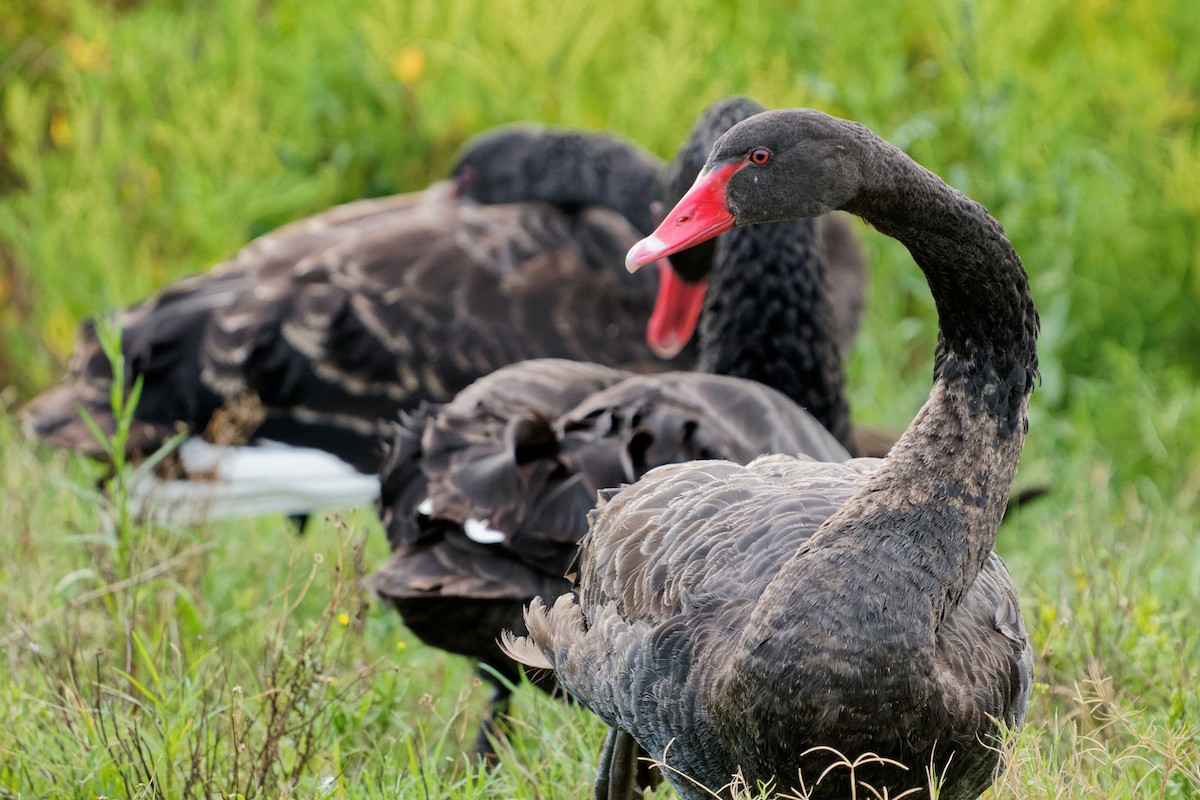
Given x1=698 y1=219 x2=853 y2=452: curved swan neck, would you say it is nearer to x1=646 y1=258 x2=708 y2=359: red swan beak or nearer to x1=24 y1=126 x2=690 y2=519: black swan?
x1=646 y1=258 x2=708 y2=359: red swan beak

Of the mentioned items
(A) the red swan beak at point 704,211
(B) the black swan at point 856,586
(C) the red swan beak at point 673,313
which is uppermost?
(A) the red swan beak at point 704,211

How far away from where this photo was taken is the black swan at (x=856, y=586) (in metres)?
2.23

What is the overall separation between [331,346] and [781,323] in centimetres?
157

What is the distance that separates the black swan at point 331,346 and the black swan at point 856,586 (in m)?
2.54

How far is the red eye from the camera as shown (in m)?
2.27

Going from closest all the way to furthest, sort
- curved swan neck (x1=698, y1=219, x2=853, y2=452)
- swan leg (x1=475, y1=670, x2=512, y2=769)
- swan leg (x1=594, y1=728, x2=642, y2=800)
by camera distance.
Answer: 1. swan leg (x1=594, y1=728, x2=642, y2=800)
2. swan leg (x1=475, y1=670, x2=512, y2=769)
3. curved swan neck (x1=698, y1=219, x2=853, y2=452)

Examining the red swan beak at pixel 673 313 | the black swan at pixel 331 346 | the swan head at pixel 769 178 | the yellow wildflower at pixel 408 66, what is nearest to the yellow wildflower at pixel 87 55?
the yellow wildflower at pixel 408 66

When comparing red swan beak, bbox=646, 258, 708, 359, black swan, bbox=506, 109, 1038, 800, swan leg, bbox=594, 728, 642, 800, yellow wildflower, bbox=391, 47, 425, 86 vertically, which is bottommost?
swan leg, bbox=594, 728, 642, 800

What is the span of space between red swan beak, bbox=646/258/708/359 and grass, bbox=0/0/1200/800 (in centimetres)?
115

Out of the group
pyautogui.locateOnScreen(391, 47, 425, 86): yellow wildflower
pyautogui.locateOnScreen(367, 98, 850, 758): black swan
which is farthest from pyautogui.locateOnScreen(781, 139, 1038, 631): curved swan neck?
pyautogui.locateOnScreen(391, 47, 425, 86): yellow wildflower

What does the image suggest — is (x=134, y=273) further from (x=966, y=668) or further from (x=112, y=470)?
(x=966, y=668)

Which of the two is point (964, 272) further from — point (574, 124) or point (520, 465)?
point (574, 124)

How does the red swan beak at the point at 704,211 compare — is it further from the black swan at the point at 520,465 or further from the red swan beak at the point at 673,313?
the red swan beak at the point at 673,313

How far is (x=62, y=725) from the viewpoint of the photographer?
2.97 m
